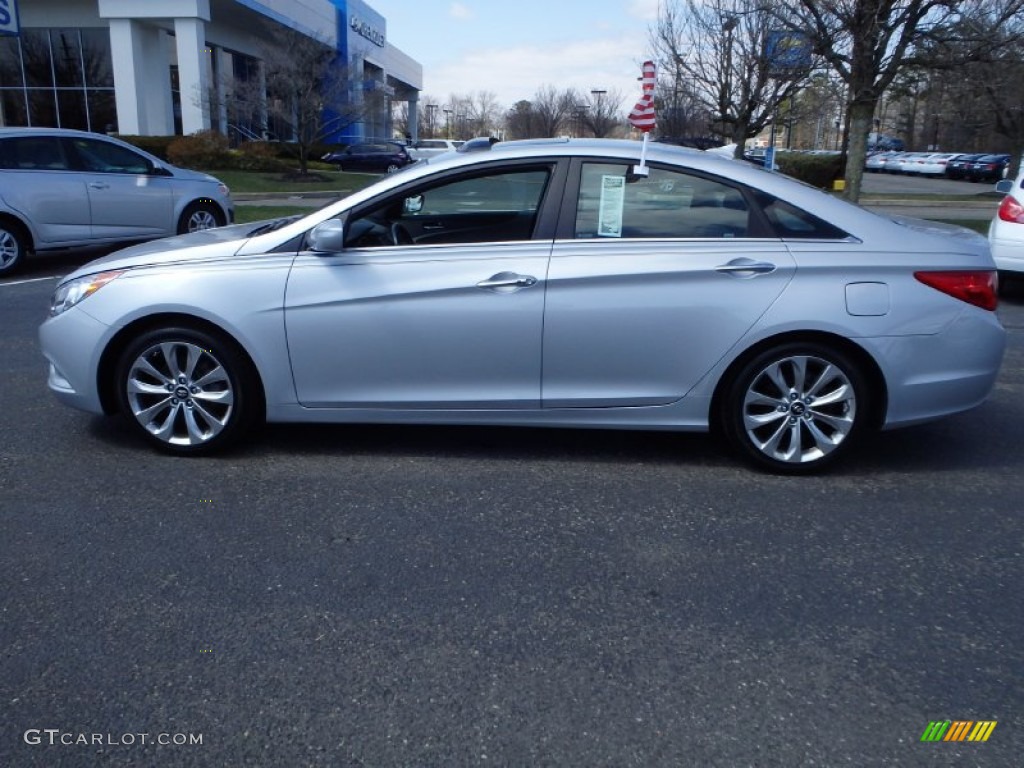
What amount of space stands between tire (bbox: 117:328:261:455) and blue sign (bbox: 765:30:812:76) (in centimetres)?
1593

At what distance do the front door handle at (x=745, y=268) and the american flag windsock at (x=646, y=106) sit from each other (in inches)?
64.0

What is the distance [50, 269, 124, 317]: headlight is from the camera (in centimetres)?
450

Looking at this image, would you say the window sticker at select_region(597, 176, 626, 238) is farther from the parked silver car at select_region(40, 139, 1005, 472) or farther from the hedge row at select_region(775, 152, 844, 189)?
the hedge row at select_region(775, 152, 844, 189)

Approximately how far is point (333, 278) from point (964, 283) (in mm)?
3081

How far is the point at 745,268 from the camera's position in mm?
4203

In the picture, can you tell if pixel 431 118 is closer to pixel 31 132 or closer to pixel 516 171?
pixel 31 132

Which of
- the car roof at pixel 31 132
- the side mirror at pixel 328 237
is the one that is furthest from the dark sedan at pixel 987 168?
the side mirror at pixel 328 237

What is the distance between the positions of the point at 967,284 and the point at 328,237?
3.11 m

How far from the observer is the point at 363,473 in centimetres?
438

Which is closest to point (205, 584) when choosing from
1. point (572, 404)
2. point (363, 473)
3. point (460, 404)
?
point (363, 473)

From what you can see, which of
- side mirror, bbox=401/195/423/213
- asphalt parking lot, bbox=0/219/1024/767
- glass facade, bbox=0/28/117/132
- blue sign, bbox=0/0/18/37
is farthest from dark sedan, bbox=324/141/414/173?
asphalt parking lot, bbox=0/219/1024/767

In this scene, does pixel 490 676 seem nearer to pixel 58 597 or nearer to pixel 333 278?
pixel 58 597

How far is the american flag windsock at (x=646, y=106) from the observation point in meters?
5.65

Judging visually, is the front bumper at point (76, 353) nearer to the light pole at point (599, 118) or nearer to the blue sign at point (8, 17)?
the blue sign at point (8, 17)
